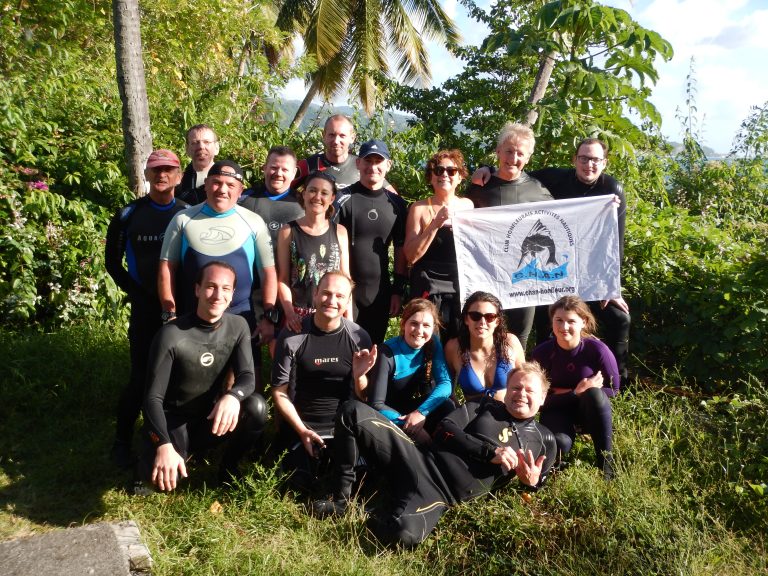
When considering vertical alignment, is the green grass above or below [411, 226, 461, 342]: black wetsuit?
below

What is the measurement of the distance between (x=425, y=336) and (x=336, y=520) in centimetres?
124

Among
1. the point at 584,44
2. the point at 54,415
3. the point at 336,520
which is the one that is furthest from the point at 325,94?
the point at 336,520

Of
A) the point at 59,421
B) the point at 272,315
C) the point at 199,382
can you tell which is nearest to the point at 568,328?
the point at 272,315

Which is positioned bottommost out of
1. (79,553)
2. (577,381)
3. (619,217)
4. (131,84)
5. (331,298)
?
(79,553)

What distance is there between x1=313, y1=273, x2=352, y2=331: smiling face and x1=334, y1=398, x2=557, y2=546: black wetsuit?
604 millimetres

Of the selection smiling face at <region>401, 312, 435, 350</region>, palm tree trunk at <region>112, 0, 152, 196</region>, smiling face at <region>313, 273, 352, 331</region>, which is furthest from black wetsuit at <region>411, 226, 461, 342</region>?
palm tree trunk at <region>112, 0, 152, 196</region>

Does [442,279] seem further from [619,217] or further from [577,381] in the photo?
[619,217]

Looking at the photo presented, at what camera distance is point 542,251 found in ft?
17.7

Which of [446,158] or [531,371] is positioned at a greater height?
[446,158]

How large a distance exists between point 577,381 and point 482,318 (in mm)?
804

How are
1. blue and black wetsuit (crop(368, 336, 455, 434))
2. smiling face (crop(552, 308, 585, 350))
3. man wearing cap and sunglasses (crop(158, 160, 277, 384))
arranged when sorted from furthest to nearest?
1. smiling face (crop(552, 308, 585, 350))
2. man wearing cap and sunglasses (crop(158, 160, 277, 384))
3. blue and black wetsuit (crop(368, 336, 455, 434))

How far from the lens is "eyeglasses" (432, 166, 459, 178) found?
16.0 ft

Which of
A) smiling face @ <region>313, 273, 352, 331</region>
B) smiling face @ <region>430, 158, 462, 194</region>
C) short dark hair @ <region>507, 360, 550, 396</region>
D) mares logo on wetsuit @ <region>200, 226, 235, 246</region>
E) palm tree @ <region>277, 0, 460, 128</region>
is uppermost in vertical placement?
palm tree @ <region>277, 0, 460, 128</region>

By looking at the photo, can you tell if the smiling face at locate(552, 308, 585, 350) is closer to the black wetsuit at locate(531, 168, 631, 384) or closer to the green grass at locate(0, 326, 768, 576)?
the green grass at locate(0, 326, 768, 576)
